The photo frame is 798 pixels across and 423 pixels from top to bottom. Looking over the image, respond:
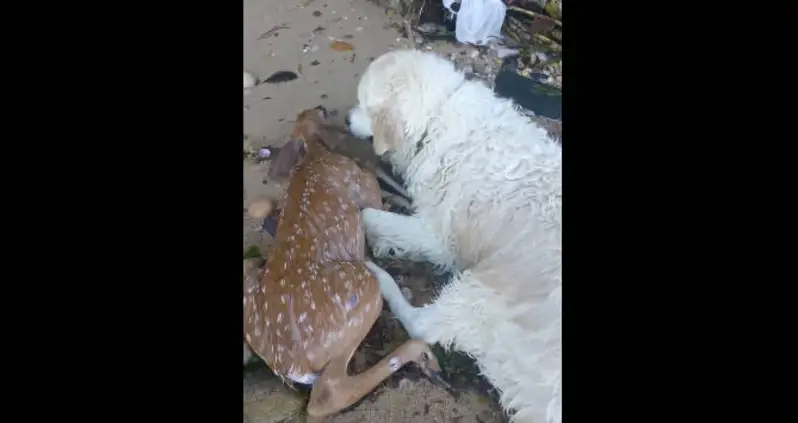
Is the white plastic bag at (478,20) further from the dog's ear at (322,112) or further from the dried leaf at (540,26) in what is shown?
the dog's ear at (322,112)

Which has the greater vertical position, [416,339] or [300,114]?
[300,114]

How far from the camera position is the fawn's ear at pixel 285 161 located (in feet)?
4.08

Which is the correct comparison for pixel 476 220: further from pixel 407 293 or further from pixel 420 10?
pixel 420 10

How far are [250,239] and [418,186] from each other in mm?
362

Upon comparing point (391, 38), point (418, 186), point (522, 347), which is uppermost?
point (391, 38)

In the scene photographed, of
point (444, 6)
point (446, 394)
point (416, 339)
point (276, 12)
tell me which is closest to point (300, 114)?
point (276, 12)

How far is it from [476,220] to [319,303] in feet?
1.22

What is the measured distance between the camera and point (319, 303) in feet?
3.75

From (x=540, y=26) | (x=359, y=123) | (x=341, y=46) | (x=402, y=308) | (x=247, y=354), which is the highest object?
(x=540, y=26)

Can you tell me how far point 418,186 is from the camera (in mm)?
1300

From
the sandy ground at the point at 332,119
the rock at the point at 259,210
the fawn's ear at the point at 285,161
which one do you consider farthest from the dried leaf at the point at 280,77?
the rock at the point at 259,210

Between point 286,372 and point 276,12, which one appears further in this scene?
point 276,12

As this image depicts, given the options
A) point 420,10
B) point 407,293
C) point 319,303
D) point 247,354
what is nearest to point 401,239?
point 407,293

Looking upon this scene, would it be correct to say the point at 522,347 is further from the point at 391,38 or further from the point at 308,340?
the point at 391,38
